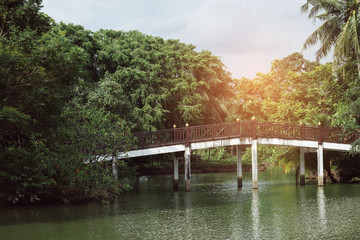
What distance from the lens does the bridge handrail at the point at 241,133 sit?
25.2 m

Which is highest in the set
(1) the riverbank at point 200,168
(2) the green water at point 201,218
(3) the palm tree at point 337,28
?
(3) the palm tree at point 337,28

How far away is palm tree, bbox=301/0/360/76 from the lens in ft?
82.7

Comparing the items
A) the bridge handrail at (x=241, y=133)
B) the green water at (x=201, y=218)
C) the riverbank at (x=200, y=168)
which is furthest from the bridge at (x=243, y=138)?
the riverbank at (x=200, y=168)

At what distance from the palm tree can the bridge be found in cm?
404

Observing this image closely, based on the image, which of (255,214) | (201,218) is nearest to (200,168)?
(255,214)

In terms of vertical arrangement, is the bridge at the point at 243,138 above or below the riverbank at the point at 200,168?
above

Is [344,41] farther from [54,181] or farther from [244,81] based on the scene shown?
[244,81]

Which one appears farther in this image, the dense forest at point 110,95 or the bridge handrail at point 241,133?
the bridge handrail at point 241,133

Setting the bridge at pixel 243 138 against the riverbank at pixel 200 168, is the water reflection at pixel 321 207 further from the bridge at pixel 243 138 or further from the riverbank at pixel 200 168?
the riverbank at pixel 200 168

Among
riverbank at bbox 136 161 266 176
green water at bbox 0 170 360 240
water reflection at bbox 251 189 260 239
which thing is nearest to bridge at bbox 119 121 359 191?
green water at bbox 0 170 360 240

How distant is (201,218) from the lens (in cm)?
1584

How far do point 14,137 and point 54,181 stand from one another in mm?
2178

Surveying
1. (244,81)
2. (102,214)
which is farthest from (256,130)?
(244,81)

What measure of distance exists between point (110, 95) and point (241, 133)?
7.40 metres
